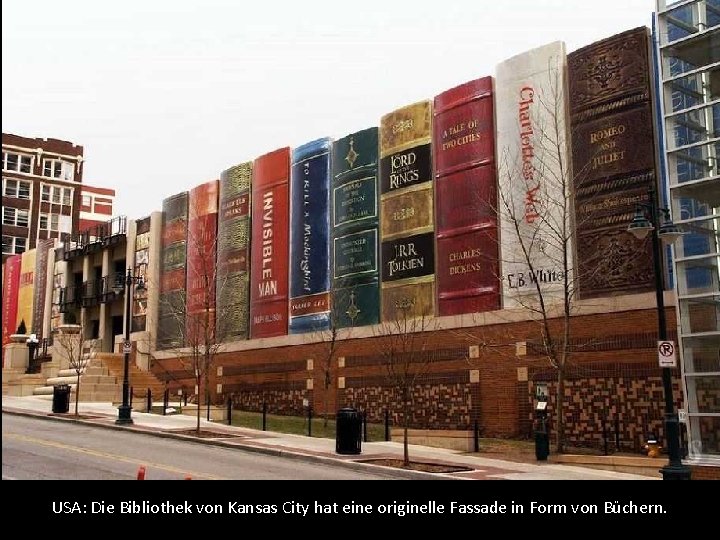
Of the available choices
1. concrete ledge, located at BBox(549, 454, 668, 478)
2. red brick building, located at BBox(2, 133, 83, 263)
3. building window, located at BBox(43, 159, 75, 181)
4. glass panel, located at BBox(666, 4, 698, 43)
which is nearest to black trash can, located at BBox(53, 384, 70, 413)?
concrete ledge, located at BBox(549, 454, 668, 478)

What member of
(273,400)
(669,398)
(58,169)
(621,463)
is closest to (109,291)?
(273,400)

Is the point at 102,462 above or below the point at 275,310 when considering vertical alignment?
below

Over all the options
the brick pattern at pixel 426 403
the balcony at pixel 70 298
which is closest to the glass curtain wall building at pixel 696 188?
the brick pattern at pixel 426 403

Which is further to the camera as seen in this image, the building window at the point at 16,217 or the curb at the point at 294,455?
the building window at the point at 16,217

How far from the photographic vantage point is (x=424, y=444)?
2416 cm

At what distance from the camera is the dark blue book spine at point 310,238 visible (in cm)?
3481

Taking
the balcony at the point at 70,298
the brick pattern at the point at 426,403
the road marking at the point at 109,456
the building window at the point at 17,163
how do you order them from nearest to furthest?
the road marking at the point at 109,456 → the brick pattern at the point at 426,403 → the balcony at the point at 70,298 → the building window at the point at 17,163

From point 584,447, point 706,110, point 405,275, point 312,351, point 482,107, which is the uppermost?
point 482,107

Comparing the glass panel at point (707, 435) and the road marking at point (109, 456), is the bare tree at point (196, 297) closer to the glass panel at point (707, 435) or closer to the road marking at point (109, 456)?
the road marking at point (109, 456)

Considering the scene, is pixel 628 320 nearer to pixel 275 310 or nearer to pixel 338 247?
pixel 338 247

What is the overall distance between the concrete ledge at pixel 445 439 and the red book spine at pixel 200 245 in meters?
19.3

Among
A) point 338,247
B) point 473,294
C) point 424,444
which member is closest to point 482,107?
point 473,294

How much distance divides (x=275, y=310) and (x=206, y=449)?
16146 mm

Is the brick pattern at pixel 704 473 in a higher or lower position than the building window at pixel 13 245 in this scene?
lower
